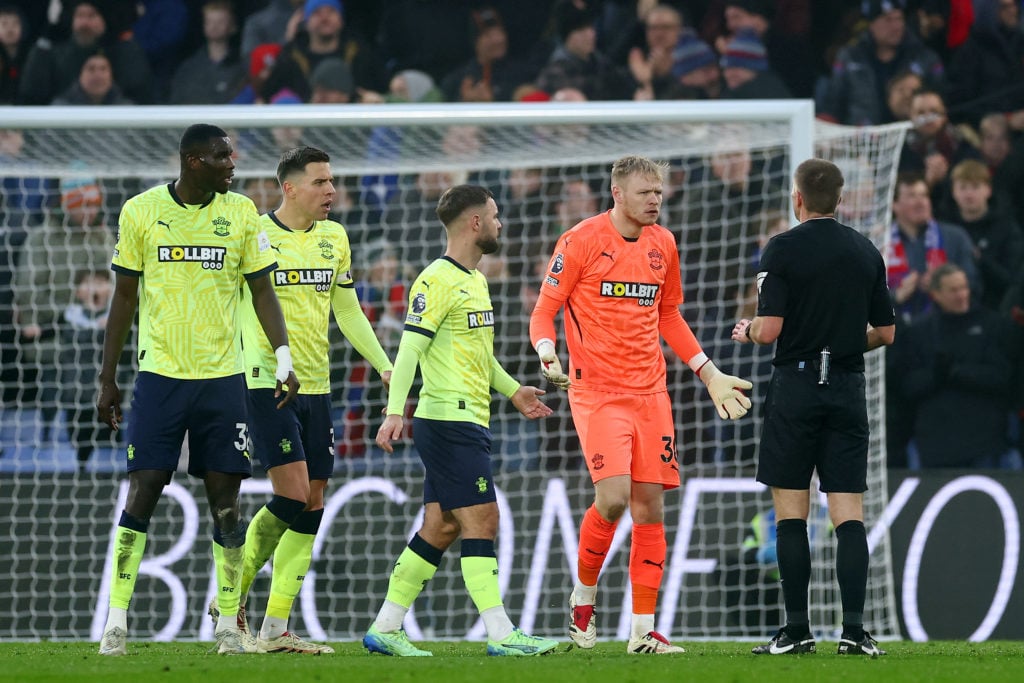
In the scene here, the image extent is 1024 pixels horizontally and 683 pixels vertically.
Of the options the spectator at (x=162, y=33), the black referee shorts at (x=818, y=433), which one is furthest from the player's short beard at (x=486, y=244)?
the spectator at (x=162, y=33)

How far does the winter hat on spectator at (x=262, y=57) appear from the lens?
1289 cm

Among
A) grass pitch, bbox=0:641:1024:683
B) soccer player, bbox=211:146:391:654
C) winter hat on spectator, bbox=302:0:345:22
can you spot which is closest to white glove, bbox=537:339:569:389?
soccer player, bbox=211:146:391:654

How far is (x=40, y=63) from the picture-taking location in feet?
41.8

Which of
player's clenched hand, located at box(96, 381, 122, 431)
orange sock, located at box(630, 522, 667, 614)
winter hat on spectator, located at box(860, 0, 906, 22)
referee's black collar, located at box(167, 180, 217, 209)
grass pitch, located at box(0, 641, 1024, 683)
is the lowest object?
grass pitch, located at box(0, 641, 1024, 683)

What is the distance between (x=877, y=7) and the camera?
42.6ft

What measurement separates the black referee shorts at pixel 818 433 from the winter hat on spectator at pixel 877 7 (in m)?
7.33

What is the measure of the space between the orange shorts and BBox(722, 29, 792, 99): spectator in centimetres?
611

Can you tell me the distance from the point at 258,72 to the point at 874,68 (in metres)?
5.44

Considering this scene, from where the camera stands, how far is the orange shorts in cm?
672

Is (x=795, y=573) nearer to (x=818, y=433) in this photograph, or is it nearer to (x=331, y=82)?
(x=818, y=433)

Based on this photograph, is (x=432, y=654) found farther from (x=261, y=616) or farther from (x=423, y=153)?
(x=423, y=153)

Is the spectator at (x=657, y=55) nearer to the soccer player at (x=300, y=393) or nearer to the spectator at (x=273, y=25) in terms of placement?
the spectator at (x=273, y=25)

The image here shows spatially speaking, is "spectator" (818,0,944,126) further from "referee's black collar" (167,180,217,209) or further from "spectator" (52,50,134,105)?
"referee's black collar" (167,180,217,209)

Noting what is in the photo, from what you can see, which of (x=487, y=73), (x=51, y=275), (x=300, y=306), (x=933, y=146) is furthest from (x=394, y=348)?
(x=933, y=146)
